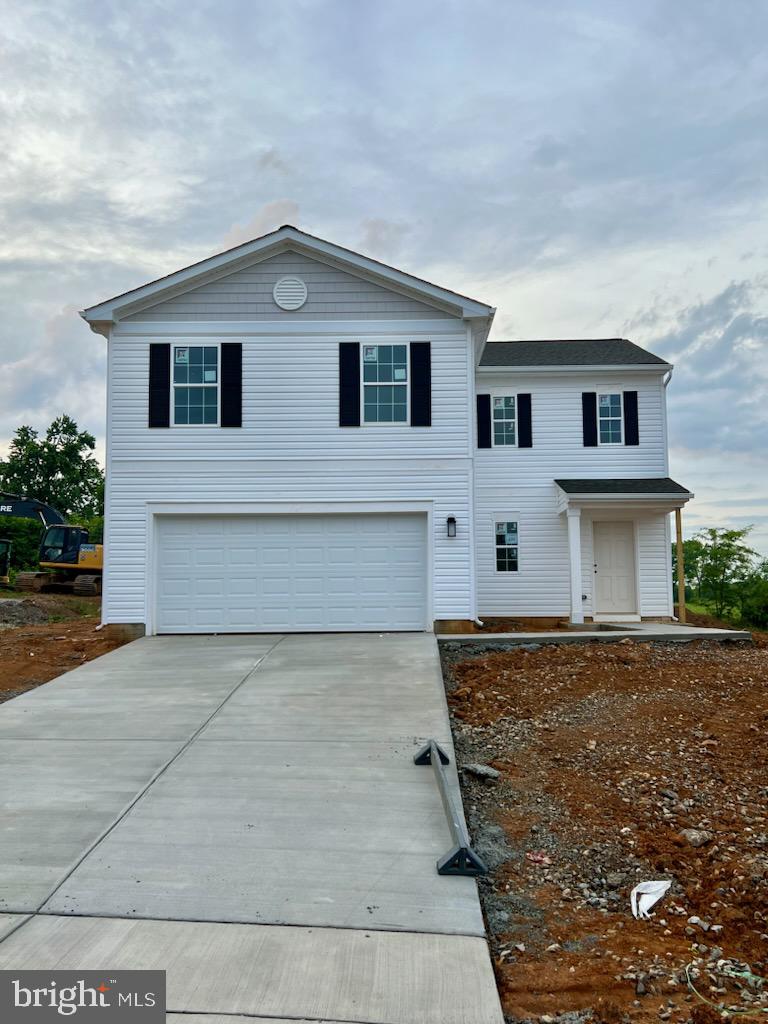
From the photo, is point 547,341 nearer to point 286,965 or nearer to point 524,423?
point 524,423

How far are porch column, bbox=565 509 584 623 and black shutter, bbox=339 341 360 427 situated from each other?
17.0 ft

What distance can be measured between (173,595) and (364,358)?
5.38 m

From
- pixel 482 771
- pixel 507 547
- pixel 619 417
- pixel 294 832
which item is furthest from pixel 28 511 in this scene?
pixel 294 832

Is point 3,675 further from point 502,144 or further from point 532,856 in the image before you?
point 502,144

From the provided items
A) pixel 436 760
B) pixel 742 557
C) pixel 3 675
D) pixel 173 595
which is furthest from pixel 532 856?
pixel 742 557

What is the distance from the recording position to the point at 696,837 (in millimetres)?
4488

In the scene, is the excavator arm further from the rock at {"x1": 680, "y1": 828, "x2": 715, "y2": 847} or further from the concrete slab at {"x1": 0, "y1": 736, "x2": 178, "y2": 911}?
the rock at {"x1": 680, "y1": 828, "x2": 715, "y2": 847}

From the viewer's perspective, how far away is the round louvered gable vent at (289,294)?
1273 cm

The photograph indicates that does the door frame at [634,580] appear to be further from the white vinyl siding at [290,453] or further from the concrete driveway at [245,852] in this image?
the concrete driveway at [245,852]

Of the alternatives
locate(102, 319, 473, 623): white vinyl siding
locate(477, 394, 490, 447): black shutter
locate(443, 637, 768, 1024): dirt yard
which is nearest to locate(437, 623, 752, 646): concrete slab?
locate(102, 319, 473, 623): white vinyl siding

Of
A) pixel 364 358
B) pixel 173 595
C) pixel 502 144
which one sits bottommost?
pixel 173 595

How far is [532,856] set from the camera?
4430 mm

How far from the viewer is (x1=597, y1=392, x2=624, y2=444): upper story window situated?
15836 millimetres

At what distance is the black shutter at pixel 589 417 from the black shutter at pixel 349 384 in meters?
5.89
